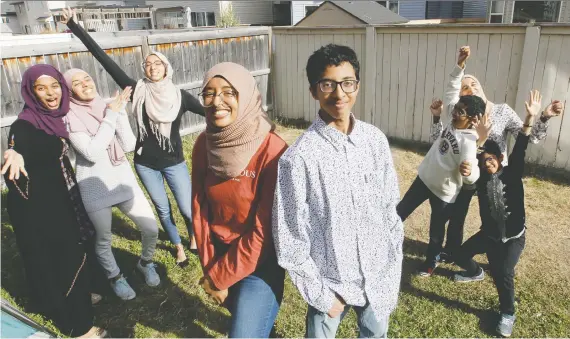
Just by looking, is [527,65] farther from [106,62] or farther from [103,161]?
[103,161]

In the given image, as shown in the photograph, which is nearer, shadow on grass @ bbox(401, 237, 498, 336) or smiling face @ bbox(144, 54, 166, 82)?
shadow on grass @ bbox(401, 237, 498, 336)

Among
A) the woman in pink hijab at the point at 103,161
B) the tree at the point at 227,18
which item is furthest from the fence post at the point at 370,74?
the tree at the point at 227,18

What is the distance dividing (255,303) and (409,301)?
179 cm

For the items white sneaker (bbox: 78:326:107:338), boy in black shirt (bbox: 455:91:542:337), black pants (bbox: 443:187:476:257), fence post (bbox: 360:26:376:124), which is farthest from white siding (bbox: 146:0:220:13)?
boy in black shirt (bbox: 455:91:542:337)

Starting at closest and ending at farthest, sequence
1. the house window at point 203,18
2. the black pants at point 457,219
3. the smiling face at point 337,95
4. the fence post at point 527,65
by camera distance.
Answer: the smiling face at point 337,95 < the black pants at point 457,219 < the fence post at point 527,65 < the house window at point 203,18

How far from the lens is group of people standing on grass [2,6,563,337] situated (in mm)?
1772

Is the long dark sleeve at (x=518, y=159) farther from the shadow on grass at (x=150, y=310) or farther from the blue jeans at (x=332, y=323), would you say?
the shadow on grass at (x=150, y=310)

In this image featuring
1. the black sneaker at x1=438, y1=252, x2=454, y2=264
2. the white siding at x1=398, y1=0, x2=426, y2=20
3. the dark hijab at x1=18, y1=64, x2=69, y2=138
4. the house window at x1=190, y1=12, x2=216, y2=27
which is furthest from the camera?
the house window at x1=190, y1=12, x2=216, y2=27

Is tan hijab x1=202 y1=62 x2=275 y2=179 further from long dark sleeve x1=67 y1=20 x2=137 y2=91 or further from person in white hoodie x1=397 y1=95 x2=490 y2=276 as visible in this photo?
long dark sleeve x1=67 y1=20 x2=137 y2=91

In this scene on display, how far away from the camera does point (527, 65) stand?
5.50 meters

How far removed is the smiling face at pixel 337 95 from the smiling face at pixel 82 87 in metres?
1.94

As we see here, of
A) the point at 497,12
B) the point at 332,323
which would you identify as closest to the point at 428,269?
the point at 332,323

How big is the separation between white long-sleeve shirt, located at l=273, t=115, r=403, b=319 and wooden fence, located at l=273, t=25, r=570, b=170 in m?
4.72

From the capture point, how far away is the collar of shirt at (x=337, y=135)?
1754mm
